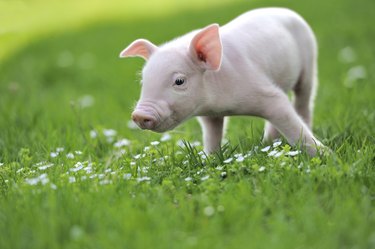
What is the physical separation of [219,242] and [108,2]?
47.2 ft

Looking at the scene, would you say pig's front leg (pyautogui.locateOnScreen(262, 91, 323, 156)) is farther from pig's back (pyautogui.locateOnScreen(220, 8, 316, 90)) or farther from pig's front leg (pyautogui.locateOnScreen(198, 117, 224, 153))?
pig's front leg (pyautogui.locateOnScreen(198, 117, 224, 153))

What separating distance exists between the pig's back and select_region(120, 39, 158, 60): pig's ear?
1.61 feet

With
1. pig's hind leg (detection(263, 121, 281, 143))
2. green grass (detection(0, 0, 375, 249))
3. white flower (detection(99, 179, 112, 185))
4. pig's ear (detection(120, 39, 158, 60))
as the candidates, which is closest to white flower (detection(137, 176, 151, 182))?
green grass (detection(0, 0, 375, 249))

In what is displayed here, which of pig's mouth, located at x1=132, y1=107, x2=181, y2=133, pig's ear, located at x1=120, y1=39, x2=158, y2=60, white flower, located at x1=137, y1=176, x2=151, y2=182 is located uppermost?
pig's ear, located at x1=120, y1=39, x2=158, y2=60

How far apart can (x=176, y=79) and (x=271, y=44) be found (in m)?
0.97

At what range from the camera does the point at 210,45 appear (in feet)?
12.8

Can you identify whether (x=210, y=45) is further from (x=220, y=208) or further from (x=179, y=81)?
(x=220, y=208)

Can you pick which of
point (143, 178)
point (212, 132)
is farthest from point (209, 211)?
point (212, 132)

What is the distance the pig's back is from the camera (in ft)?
13.9

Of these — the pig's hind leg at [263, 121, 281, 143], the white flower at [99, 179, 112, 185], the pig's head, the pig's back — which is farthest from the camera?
the pig's hind leg at [263, 121, 281, 143]

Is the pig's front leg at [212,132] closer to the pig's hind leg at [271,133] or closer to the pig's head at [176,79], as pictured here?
the pig's hind leg at [271,133]

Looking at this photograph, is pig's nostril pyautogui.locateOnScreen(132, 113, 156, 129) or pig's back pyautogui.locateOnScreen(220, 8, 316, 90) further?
pig's back pyautogui.locateOnScreen(220, 8, 316, 90)

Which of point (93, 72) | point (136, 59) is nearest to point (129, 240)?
point (93, 72)

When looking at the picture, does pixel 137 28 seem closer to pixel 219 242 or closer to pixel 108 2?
pixel 108 2
